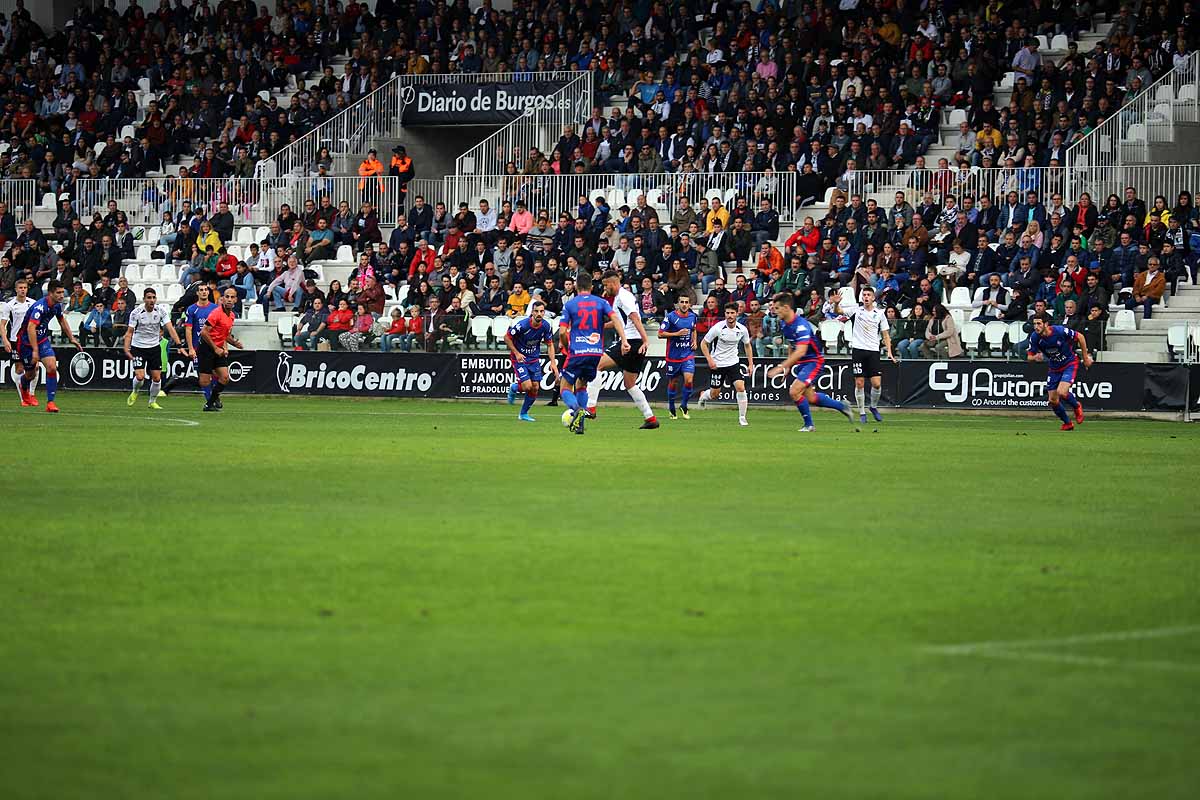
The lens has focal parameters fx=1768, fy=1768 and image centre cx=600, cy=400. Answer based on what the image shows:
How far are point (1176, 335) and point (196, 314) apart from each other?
17.1 m

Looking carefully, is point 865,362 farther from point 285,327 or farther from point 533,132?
point 533,132

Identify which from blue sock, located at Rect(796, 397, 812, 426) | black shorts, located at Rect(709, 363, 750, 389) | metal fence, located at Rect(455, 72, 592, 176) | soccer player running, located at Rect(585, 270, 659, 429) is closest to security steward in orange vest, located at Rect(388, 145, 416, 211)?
metal fence, located at Rect(455, 72, 592, 176)

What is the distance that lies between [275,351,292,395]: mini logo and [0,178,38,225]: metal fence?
1361cm

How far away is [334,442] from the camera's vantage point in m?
21.0

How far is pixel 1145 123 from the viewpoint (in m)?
36.2

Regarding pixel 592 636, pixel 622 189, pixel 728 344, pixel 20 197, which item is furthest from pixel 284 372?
pixel 592 636

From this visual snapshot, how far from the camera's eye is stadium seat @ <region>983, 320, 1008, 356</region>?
3209cm

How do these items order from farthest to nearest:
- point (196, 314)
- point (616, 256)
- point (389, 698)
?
point (616, 256), point (196, 314), point (389, 698)

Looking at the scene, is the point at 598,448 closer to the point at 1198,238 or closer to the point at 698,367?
the point at 698,367

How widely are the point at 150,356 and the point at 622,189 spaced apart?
12.6 meters

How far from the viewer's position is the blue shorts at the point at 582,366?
76.4ft

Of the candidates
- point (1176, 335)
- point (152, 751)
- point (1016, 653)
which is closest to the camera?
point (152, 751)

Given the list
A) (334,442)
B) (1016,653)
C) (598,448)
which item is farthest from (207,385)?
(1016,653)

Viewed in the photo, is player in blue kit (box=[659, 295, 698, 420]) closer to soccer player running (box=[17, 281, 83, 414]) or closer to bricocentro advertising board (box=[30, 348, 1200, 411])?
bricocentro advertising board (box=[30, 348, 1200, 411])
